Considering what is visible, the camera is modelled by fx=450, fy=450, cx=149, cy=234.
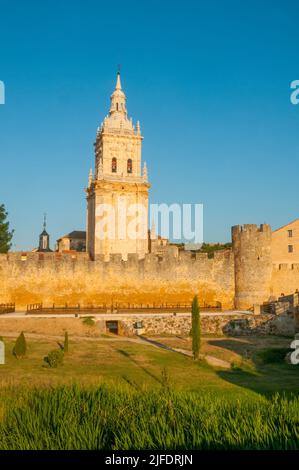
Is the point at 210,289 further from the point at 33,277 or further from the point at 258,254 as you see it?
the point at 33,277

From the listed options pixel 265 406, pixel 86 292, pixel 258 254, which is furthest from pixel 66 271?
pixel 265 406

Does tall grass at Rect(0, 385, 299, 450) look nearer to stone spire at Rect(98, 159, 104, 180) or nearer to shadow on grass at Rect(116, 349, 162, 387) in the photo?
shadow on grass at Rect(116, 349, 162, 387)

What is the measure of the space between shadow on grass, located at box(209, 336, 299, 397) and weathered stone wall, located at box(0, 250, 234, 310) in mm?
8855

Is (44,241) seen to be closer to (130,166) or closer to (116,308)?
(130,166)

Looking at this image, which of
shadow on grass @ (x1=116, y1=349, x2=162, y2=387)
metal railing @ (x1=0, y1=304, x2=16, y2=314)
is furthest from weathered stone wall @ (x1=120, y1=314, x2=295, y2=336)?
metal railing @ (x1=0, y1=304, x2=16, y2=314)

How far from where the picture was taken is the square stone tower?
46344 mm

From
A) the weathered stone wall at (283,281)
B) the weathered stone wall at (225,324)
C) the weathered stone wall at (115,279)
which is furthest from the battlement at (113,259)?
the weathered stone wall at (225,324)

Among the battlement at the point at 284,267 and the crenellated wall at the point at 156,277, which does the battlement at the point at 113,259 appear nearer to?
the crenellated wall at the point at 156,277

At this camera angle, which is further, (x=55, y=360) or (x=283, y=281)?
(x=283, y=281)

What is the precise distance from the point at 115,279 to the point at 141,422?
26.0 meters

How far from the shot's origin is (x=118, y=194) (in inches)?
1848

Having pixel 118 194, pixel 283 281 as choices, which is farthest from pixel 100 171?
pixel 283 281

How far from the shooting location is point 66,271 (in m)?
33.2

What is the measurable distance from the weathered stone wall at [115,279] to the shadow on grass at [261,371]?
29.1 feet
